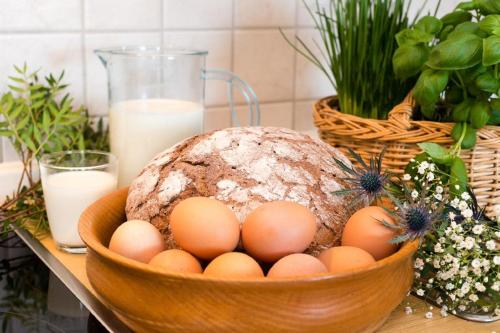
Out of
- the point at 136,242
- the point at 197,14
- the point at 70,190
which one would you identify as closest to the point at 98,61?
the point at 197,14

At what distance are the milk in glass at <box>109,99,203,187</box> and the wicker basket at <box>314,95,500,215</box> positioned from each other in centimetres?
22

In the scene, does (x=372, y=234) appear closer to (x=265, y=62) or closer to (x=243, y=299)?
(x=243, y=299)

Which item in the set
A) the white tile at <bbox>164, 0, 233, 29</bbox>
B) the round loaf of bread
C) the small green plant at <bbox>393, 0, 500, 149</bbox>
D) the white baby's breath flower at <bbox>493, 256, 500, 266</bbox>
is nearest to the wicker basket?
the small green plant at <bbox>393, 0, 500, 149</bbox>

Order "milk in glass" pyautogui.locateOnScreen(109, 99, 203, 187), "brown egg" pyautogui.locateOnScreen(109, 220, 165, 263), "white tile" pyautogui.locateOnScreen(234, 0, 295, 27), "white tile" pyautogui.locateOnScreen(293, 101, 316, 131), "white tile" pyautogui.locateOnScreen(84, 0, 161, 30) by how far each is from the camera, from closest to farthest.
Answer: "brown egg" pyautogui.locateOnScreen(109, 220, 165, 263) → "milk in glass" pyautogui.locateOnScreen(109, 99, 203, 187) → "white tile" pyautogui.locateOnScreen(84, 0, 161, 30) → "white tile" pyautogui.locateOnScreen(234, 0, 295, 27) → "white tile" pyautogui.locateOnScreen(293, 101, 316, 131)

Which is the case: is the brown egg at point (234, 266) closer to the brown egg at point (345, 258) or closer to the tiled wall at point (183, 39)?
the brown egg at point (345, 258)

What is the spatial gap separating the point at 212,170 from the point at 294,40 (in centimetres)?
58

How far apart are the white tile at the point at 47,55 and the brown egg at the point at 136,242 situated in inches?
18.5

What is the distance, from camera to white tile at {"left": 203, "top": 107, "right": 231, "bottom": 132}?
1.23m

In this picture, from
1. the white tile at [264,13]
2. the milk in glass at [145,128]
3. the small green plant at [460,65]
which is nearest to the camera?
the small green plant at [460,65]

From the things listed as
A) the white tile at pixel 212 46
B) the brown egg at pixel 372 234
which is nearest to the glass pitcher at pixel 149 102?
the white tile at pixel 212 46

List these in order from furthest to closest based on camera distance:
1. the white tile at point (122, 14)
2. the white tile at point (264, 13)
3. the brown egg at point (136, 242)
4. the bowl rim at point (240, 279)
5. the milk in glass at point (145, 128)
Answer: the white tile at point (264, 13) → the white tile at point (122, 14) → the milk in glass at point (145, 128) → the brown egg at point (136, 242) → the bowl rim at point (240, 279)

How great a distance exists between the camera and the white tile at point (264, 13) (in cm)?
121

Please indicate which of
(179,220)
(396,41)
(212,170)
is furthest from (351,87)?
(179,220)

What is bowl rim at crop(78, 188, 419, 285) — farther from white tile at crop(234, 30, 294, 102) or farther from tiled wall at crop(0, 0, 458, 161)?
white tile at crop(234, 30, 294, 102)
